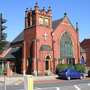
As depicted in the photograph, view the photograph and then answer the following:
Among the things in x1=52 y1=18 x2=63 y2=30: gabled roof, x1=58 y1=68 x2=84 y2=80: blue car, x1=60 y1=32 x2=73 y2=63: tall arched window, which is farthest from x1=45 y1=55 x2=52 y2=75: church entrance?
x1=58 y1=68 x2=84 y2=80: blue car

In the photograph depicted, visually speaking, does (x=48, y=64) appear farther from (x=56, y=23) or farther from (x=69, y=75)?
(x=69, y=75)

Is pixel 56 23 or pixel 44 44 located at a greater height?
pixel 56 23

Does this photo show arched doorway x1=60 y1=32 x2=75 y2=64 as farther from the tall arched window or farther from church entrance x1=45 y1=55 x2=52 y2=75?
church entrance x1=45 y1=55 x2=52 y2=75

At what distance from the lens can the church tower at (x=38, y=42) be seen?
44750 millimetres

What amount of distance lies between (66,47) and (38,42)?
7425 millimetres

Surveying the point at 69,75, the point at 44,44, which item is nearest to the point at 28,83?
the point at 69,75

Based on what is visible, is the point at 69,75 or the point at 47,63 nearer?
the point at 69,75

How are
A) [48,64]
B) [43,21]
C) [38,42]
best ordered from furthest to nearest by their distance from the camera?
[48,64]
[43,21]
[38,42]

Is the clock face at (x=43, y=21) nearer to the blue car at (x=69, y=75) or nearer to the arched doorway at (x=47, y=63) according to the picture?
the arched doorway at (x=47, y=63)

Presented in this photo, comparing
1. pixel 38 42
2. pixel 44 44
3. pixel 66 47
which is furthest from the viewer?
pixel 66 47

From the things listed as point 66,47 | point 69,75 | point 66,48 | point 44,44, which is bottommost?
point 69,75

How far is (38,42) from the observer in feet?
148

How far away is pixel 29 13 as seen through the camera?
47.1 m

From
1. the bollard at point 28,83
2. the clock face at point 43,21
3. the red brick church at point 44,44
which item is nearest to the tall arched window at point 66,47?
the red brick church at point 44,44
